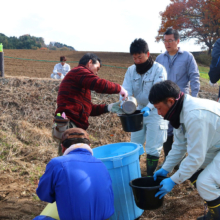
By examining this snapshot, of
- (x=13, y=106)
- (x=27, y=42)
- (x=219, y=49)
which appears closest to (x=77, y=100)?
(x=219, y=49)

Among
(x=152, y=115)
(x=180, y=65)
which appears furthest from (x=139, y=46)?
(x=180, y=65)

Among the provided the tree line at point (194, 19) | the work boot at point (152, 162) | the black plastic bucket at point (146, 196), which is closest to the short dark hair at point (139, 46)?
the work boot at point (152, 162)

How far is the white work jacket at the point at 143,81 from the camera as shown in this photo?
11.4 ft

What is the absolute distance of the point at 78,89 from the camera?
3.08m

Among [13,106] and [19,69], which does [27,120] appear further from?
[19,69]

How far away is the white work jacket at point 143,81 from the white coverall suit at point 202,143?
3.67 ft

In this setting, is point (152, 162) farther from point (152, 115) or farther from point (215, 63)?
point (215, 63)

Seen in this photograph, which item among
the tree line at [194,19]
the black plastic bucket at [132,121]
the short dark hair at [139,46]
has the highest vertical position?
the tree line at [194,19]

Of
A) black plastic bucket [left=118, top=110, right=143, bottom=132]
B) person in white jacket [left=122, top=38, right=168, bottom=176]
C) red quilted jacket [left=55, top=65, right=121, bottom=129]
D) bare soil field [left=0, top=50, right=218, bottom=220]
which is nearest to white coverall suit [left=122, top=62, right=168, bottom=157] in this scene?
person in white jacket [left=122, top=38, right=168, bottom=176]

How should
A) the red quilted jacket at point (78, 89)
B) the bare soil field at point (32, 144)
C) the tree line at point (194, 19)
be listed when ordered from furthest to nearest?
1. the tree line at point (194, 19)
2. the bare soil field at point (32, 144)
3. the red quilted jacket at point (78, 89)

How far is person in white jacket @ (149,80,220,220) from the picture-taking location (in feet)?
7.03

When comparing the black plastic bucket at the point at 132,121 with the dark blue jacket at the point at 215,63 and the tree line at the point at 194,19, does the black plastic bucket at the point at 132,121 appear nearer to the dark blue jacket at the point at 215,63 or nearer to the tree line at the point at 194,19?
the dark blue jacket at the point at 215,63

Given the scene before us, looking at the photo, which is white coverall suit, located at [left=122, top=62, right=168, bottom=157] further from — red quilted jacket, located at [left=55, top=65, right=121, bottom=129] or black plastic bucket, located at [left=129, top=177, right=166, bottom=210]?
black plastic bucket, located at [left=129, top=177, right=166, bottom=210]

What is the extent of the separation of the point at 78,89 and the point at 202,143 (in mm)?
1521
